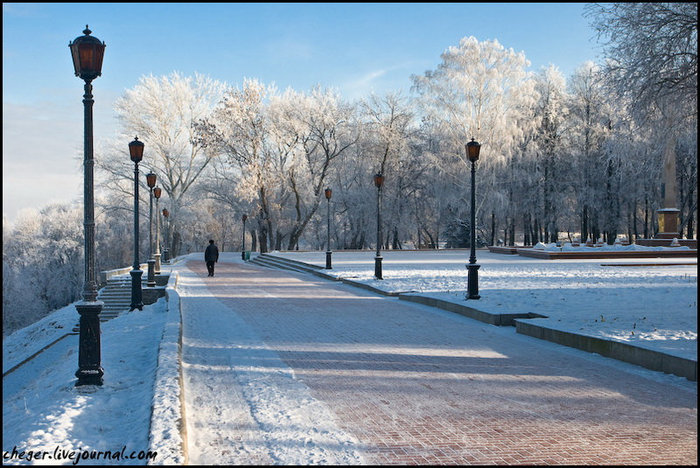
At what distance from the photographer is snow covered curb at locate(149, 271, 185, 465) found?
4.18m

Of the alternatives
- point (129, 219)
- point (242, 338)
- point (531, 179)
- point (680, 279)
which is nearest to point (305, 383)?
point (242, 338)

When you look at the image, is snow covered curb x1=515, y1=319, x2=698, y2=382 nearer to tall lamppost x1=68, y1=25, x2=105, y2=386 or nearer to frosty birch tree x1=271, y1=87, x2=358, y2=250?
tall lamppost x1=68, y1=25, x2=105, y2=386

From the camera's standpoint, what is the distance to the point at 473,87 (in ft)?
132

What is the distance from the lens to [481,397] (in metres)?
6.08

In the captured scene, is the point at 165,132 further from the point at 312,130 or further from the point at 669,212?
the point at 669,212

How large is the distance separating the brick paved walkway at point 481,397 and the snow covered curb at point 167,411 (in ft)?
4.61

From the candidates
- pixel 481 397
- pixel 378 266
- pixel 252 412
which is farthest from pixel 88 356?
pixel 378 266

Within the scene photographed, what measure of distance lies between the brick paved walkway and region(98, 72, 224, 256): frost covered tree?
130ft

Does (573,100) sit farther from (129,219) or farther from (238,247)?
(238,247)

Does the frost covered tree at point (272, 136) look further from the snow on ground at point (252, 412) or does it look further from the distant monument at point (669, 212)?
the snow on ground at point (252, 412)

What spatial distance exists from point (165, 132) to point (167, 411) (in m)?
45.5

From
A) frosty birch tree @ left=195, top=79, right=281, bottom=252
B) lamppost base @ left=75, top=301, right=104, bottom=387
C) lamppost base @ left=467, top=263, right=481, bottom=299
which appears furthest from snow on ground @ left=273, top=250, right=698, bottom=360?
frosty birch tree @ left=195, top=79, right=281, bottom=252

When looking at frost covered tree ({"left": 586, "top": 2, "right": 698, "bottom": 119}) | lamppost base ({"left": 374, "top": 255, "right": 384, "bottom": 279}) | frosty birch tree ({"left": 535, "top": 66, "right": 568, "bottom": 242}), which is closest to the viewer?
frost covered tree ({"left": 586, "top": 2, "right": 698, "bottom": 119})

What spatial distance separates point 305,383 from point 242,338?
10.6ft
